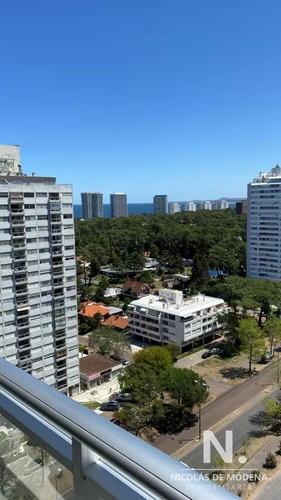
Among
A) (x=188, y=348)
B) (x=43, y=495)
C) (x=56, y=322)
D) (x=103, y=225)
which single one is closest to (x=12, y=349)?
(x=56, y=322)

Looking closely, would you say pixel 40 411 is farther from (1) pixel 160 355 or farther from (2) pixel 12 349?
(1) pixel 160 355

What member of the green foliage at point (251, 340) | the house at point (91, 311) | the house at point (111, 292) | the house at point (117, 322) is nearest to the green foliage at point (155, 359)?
the green foliage at point (251, 340)

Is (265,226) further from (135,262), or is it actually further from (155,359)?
(155,359)

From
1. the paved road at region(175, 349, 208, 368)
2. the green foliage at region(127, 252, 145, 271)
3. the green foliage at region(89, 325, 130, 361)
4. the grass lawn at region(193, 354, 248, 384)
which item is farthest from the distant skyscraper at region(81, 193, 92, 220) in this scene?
the grass lawn at region(193, 354, 248, 384)

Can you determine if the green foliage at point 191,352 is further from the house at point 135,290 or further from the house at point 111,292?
the house at point 111,292

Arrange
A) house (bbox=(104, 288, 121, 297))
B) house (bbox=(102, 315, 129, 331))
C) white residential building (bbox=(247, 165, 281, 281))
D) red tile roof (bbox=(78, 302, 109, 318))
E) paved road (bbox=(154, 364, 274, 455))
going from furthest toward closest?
house (bbox=(104, 288, 121, 297))
white residential building (bbox=(247, 165, 281, 281))
red tile roof (bbox=(78, 302, 109, 318))
house (bbox=(102, 315, 129, 331))
paved road (bbox=(154, 364, 274, 455))

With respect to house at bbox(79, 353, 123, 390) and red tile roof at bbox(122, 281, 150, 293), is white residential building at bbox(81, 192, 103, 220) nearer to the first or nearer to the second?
red tile roof at bbox(122, 281, 150, 293)
